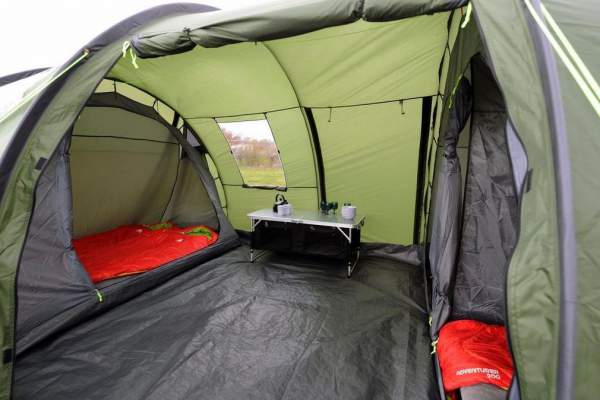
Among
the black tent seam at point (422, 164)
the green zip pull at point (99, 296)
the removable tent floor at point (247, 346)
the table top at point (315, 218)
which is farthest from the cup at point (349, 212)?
the green zip pull at point (99, 296)

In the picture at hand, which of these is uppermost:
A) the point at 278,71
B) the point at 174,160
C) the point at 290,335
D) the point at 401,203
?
the point at 278,71

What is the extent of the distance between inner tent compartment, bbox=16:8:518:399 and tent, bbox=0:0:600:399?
0.7 inches

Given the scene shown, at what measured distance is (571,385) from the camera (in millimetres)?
886

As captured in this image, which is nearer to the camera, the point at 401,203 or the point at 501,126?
the point at 501,126

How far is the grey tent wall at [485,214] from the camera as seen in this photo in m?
1.93

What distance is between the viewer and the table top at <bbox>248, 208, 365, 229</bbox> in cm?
328

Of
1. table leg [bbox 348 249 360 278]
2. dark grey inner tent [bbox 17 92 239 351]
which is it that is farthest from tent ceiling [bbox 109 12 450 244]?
dark grey inner tent [bbox 17 92 239 351]

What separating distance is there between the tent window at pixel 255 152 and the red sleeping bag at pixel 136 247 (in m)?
0.96

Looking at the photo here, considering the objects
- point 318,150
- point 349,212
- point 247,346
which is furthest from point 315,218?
point 247,346

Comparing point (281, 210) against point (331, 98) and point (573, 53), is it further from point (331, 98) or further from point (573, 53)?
point (573, 53)

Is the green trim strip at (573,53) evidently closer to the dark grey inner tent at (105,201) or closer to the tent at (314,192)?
the tent at (314,192)

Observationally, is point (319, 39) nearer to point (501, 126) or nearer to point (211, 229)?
point (501, 126)

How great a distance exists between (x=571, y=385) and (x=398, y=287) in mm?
2161

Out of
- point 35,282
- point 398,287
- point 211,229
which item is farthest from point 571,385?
point 211,229
